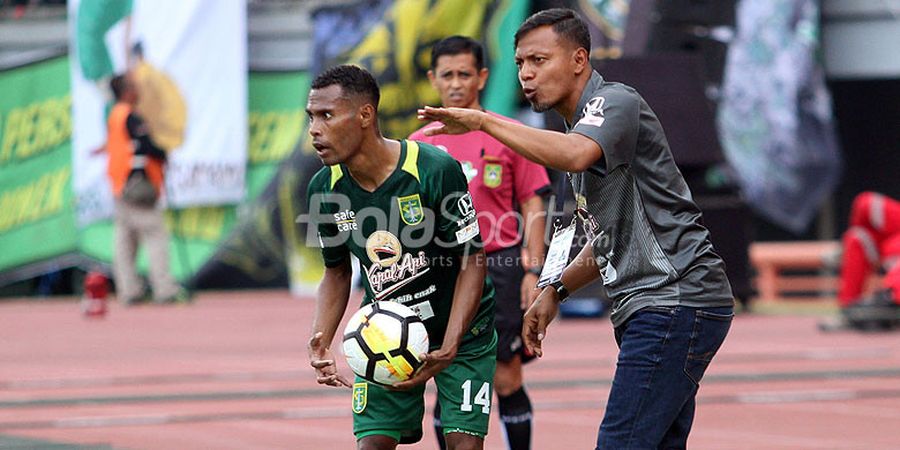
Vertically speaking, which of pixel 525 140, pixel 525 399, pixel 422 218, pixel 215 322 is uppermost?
pixel 525 140

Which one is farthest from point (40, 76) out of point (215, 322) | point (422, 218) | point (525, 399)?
point (422, 218)

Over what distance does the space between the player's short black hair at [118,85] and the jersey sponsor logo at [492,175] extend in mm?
16443

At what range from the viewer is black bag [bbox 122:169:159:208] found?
74.8 ft

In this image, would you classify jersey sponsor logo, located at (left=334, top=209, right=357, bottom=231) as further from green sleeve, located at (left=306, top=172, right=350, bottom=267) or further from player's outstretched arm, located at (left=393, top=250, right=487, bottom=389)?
player's outstretched arm, located at (left=393, top=250, right=487, bottom=389)

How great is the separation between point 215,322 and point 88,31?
631 cm

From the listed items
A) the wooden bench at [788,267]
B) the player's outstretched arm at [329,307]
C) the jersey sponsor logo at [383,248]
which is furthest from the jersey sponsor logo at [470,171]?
the wooden bench at [788,267]

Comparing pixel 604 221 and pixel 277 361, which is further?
pixel 277 361

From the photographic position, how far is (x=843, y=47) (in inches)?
922

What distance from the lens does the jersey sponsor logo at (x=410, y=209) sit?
20.1 ft

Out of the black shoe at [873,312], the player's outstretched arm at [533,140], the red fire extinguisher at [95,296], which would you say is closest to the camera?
the player's outstretched arm at [533,140]

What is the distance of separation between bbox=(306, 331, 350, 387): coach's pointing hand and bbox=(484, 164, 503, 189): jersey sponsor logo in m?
1.96

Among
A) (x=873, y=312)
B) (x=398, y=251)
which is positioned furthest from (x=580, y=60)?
(x=873, y=312)

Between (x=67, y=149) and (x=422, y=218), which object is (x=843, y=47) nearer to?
(x=67, y=149)

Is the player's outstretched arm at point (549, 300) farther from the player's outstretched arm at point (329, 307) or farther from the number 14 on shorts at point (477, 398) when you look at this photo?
the player's outstretched arm at point (329, 307)
